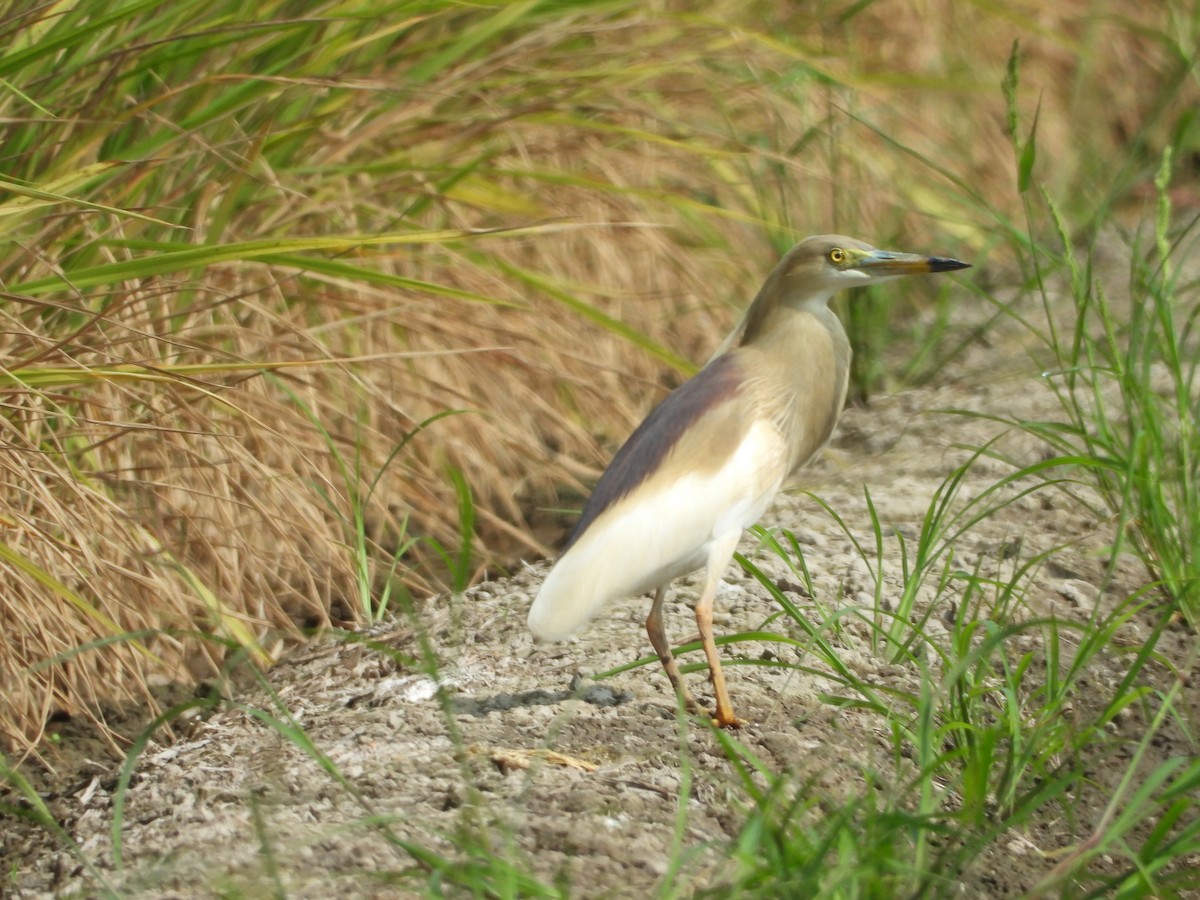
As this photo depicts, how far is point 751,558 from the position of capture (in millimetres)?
3051

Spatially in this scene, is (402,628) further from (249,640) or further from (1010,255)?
(1010,255)

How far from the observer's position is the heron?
7.79 feet

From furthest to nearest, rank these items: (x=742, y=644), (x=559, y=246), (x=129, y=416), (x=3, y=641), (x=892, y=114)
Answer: (x=892, y=114)
(x=559, y=246)
(x=129, y=416)
(x=742, y=644)
(x=3, y=641)

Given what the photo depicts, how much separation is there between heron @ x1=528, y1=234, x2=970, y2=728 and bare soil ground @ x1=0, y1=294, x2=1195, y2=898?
0.49 ft

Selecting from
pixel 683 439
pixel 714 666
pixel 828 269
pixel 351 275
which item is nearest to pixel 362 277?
pixel 351 275

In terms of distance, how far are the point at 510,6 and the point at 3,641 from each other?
1.68 metres

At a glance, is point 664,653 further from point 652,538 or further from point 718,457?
point 718,457

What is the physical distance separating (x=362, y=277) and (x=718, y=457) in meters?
0.73

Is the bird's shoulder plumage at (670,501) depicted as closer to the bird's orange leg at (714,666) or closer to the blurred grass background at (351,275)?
the bird's orange leg at (714,666)

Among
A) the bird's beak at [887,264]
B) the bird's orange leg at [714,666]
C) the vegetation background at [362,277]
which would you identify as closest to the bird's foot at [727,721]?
the bird's orange leg at [714,666]

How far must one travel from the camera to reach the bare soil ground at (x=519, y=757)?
1987 millimetres

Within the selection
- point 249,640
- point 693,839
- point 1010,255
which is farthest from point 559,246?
point 693,839

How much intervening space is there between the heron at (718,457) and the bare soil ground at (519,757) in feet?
0.49

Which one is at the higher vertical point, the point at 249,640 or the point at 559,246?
the point at 559,246
